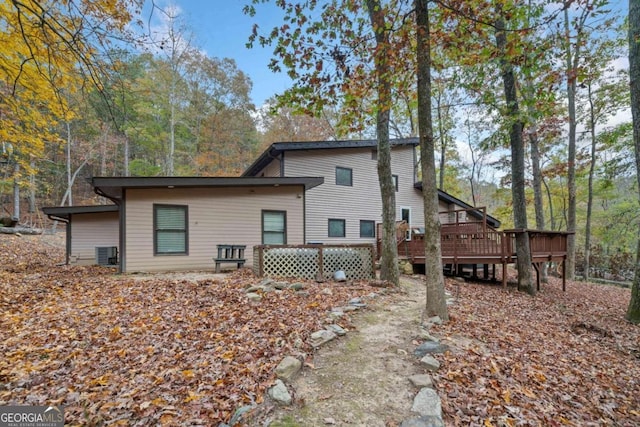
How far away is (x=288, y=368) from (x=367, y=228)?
11.8 meters

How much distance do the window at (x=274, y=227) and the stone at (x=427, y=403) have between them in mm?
7800

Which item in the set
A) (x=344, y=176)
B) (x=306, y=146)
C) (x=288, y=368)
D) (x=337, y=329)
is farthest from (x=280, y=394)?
Answer: (x=344, y=176)

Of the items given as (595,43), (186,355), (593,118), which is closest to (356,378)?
(186,355)

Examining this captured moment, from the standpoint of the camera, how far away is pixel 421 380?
304cm

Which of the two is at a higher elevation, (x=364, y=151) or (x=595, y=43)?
(x=595, y=43)

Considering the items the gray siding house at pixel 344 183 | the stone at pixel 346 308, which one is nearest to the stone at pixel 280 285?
the stone at pixel 346 308

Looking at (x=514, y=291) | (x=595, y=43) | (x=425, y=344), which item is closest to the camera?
(x=425, y=344)

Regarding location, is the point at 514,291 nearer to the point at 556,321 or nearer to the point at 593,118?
the point at 556,321

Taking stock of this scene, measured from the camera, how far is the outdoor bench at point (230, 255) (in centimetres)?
855

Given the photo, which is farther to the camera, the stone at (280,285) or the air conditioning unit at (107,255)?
the air conditioning unit at (107,255)

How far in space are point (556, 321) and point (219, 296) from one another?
6596 millimetres

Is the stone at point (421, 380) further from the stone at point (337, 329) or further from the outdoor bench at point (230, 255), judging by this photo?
the outdoor bench at point (230, 255)

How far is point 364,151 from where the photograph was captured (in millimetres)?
14523

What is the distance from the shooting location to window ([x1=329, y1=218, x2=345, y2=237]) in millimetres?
13618
